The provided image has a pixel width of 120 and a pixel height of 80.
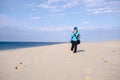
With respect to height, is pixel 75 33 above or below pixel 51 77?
above

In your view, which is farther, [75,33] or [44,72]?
[75,33]

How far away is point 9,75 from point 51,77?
4.81 feet

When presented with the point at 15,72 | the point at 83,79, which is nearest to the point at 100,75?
the point at 83,79

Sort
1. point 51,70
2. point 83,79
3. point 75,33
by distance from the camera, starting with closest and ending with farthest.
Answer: point 83,79 < point 51,70 < point 75,33

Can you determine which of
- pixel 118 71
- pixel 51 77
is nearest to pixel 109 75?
pixel 118 71

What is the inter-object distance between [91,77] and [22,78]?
214 centimetres

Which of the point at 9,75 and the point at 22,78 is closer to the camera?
the point at 22,78

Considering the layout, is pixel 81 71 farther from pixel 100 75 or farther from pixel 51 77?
pixel 51 77

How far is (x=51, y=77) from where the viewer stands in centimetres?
588

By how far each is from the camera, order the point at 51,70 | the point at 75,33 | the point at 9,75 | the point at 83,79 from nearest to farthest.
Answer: the point at 83,79 < the point at 9,75 < the point at 51,70 < the point at 75,33

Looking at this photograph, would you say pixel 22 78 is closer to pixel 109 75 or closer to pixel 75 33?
pixel 109 75

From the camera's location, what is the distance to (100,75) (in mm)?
5945

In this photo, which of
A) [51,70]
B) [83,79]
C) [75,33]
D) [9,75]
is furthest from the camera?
[75,33]

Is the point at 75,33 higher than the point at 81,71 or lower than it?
higher
